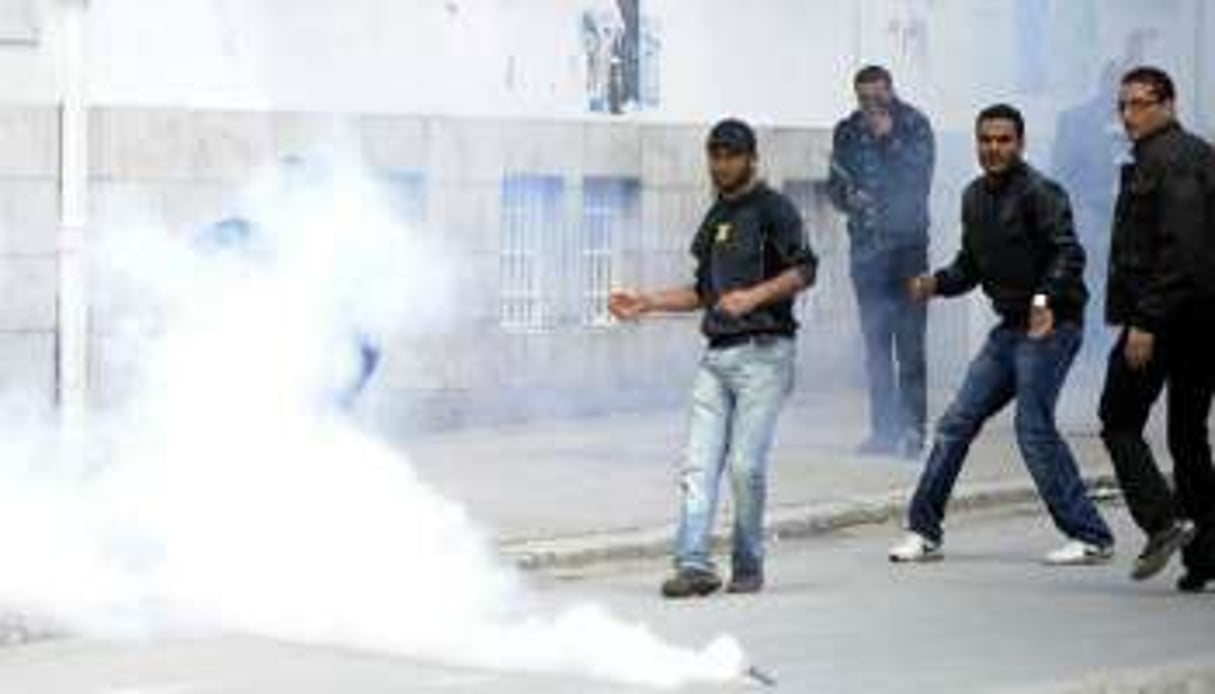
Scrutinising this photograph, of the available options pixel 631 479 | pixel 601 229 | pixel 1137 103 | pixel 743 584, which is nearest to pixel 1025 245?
pixel 1137 103

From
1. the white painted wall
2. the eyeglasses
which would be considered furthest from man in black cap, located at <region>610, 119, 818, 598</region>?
the white painted wall

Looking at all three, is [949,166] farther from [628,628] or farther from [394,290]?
[628,628]

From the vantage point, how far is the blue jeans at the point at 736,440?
10.4m

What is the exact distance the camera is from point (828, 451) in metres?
14.4

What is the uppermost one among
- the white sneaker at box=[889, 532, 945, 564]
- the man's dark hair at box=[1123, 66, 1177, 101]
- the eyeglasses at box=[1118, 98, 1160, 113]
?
the man's dark hair at box=[1123, 66, 1177, 101]

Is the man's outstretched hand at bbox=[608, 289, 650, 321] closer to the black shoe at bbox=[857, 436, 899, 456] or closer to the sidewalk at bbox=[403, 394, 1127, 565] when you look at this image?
the sidewalk at bbox=[403, 394, 1127, 565]

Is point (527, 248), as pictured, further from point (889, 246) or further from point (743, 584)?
point (743, 584)

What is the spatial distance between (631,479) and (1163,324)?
3.49 meters

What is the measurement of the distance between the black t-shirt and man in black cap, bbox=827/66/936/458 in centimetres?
373

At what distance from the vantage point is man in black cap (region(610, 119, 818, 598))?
34.0 feet

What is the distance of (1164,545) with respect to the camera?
33.9ft

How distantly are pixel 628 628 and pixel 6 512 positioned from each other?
6.20 feet

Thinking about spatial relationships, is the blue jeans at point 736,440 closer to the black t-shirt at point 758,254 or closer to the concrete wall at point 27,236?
the black t-shirt at point 758,254

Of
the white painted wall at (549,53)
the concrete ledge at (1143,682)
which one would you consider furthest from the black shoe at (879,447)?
the concrete ledge at (1143,682)
